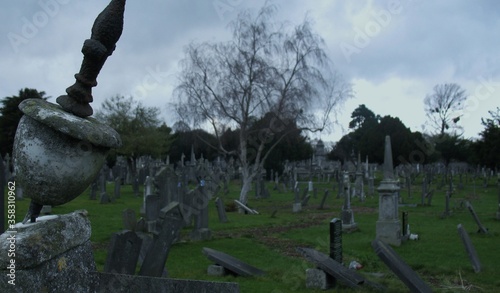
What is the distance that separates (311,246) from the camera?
12.7 m

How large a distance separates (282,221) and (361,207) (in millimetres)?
7472

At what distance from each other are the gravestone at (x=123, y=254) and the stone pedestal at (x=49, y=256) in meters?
3.00

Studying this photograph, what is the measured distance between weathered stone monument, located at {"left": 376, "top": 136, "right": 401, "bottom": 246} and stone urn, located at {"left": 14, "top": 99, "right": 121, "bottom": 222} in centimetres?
1159

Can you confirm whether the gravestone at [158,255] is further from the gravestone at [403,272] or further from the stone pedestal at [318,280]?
the gravestone at [403,272]

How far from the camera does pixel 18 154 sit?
2.56 m

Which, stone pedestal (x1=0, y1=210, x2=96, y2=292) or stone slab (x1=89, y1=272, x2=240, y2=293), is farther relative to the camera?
stone slab (x1=89, y1=272, x2=240, y2=293)

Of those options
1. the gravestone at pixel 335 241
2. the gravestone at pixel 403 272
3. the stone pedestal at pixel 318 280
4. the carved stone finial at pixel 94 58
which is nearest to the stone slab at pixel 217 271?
the stone pedestal at pixel 318 280

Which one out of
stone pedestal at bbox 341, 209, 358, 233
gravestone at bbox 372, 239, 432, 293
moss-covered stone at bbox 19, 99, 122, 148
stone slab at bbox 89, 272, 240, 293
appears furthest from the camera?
stone pedestal at bbox 341, 209, 358, 233

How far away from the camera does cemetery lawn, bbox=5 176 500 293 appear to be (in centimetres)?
857

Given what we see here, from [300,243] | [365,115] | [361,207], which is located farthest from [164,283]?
[365,115]

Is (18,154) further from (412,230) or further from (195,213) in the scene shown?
(412,230)

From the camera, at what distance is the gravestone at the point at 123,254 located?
565 cm

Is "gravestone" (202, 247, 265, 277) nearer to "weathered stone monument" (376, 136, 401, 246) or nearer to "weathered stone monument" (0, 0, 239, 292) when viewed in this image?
"weathered stone monument" (376, 136, 401, 246)

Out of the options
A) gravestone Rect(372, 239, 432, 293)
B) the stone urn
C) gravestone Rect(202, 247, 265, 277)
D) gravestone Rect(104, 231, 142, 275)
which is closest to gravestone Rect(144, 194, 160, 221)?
gravestone Rect(202, 247, 265, 277)
